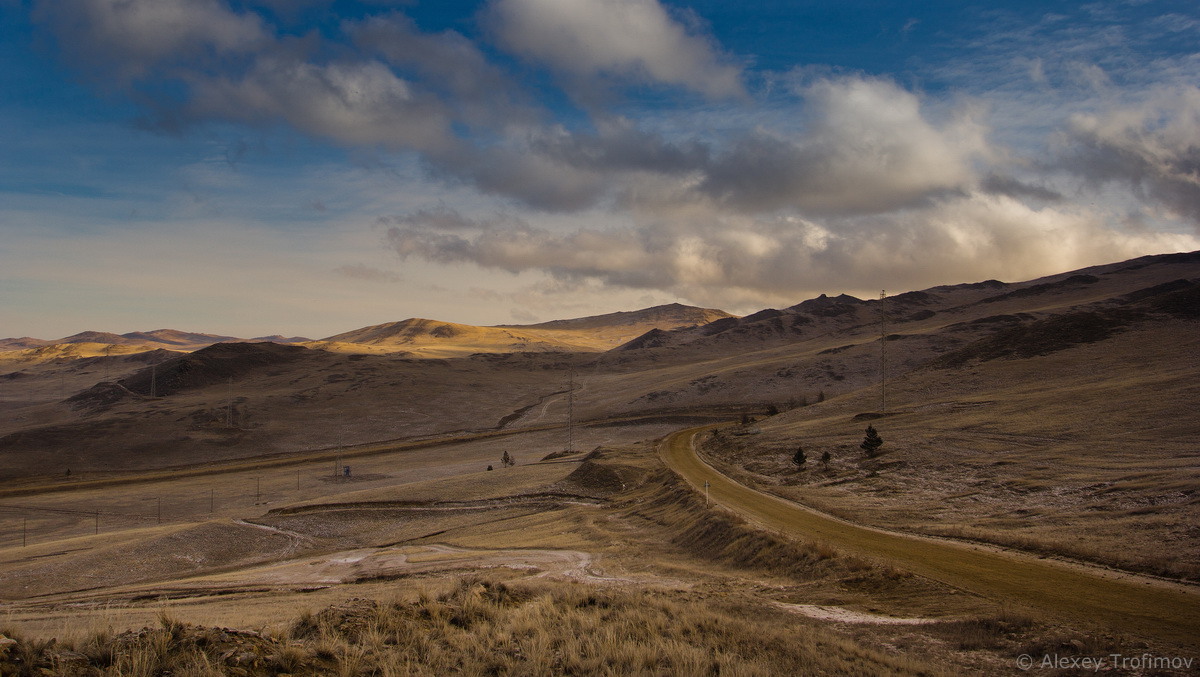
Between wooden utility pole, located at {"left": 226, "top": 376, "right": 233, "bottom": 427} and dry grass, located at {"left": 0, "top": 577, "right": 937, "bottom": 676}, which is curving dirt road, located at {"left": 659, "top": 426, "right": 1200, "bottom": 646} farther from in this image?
wooden utility pole, located at {"left": 226, "top": 376, "right": 233, "bottom": 427}

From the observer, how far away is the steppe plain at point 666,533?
12.5m

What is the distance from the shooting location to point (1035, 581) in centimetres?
1823

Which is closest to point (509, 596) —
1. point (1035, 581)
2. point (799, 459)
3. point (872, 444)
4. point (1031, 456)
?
point (1035, 581)

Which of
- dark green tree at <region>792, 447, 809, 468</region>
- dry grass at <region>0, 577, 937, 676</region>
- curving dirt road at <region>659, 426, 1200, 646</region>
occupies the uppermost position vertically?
dry grass at <region>0, 577, 937, 676</region>

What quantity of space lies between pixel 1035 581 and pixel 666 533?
1832 centimetres

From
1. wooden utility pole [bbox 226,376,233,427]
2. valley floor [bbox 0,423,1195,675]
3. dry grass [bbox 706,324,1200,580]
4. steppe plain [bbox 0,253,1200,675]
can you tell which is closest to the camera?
valley floor [bbox 0,423,1195,675]

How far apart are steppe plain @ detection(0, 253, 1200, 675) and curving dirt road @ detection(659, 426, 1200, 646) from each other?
0.12 meters

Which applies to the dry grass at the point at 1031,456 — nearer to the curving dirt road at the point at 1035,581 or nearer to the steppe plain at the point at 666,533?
the steppe plain at the point at 666,533

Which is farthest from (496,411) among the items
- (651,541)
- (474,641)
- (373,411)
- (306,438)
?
(474,641)

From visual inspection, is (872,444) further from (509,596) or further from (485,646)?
(485,646)

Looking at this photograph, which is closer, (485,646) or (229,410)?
(485,646)

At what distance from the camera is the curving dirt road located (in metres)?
14.7

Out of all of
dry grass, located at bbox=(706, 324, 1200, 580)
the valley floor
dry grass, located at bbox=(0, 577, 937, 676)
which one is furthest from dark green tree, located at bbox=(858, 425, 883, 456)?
dry grass, located at bbox=(0, 577, 937, 676)

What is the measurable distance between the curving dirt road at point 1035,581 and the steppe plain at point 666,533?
0.40ft
